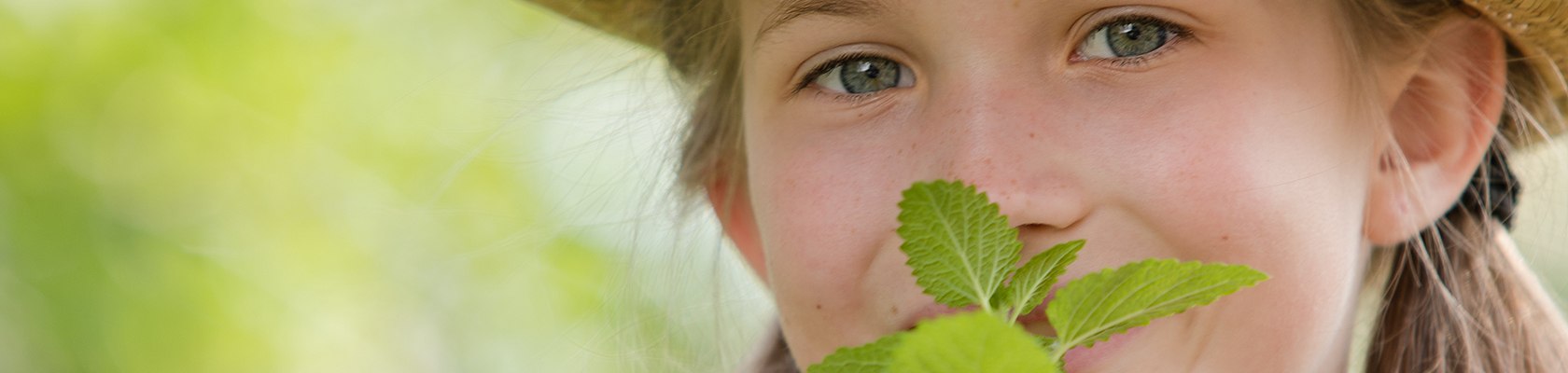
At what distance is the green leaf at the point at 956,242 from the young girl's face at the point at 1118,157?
284 mm

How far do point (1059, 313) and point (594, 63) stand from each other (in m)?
1.29

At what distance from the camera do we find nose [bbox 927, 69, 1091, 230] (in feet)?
4.72

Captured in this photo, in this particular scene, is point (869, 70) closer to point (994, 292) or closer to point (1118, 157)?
point (1118, 157)

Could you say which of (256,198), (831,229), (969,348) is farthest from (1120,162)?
(256,198)

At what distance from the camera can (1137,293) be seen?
104cm

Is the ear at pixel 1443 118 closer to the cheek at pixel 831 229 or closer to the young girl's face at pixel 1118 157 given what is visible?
the young girl's face at pixel 1118 157

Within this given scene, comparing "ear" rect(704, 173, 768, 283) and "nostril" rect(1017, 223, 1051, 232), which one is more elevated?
"ear" rect(704, 173, 768, 283)

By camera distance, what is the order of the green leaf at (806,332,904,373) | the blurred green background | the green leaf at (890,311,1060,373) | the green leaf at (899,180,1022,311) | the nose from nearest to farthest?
the green leaf at (890,311,1060,373) < the green leaf at (806,332,904,373) < the green leaf at (899,180,1022,311) < the nose < the blurred green background

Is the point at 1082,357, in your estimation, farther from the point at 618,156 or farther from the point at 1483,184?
the point at 618,156

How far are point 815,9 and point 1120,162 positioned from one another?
1.26ft

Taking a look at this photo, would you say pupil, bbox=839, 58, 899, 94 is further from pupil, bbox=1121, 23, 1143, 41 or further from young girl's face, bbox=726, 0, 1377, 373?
pupil, bbox=1121, 23, 1143, 41

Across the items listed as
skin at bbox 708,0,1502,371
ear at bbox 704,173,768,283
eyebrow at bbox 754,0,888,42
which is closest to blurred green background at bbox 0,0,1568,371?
ear at bbox 704,173,768,283

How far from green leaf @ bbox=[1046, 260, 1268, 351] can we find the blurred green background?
4.75 metres

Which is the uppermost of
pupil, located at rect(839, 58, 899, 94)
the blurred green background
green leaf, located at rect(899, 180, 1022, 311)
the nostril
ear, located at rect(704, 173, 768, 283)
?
the blurred green background
